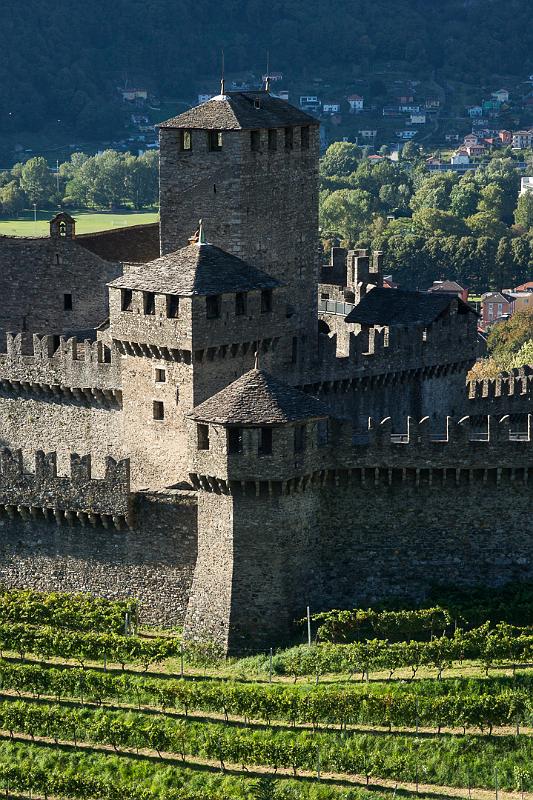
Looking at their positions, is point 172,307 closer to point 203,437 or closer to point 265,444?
point 203,437

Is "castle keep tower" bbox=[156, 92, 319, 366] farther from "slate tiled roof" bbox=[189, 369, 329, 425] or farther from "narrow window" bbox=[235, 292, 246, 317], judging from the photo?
"slate tiled roof" bbox=[189, 369, 329, 425]

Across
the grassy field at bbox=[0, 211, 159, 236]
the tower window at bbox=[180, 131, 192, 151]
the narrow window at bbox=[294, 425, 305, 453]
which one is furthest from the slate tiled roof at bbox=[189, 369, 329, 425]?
the grassy field at bbox=[0, 211, 159, 236]

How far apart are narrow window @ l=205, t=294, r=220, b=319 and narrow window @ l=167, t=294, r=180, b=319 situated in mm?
692

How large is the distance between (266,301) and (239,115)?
17.8 feet

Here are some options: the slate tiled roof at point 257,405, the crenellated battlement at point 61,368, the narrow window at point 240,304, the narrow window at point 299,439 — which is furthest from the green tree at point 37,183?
the narrow window at point 299,439

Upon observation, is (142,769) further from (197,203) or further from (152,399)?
(197,203)

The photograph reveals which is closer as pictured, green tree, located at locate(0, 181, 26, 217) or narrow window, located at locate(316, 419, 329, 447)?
narrow window, located at locate(316, 419, 329, 447)

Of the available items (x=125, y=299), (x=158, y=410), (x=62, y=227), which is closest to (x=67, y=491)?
(x=158, y=410)

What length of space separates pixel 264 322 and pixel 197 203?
14.7 ft

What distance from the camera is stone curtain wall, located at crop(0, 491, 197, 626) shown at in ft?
183

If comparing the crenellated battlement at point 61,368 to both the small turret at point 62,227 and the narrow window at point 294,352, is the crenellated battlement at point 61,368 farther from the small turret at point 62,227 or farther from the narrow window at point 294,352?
the small turret at point 62,227

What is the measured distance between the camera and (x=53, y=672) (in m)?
54.1

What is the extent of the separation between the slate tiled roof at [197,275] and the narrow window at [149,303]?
15 centimetres


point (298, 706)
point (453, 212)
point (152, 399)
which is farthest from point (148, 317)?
point (453, 212)
